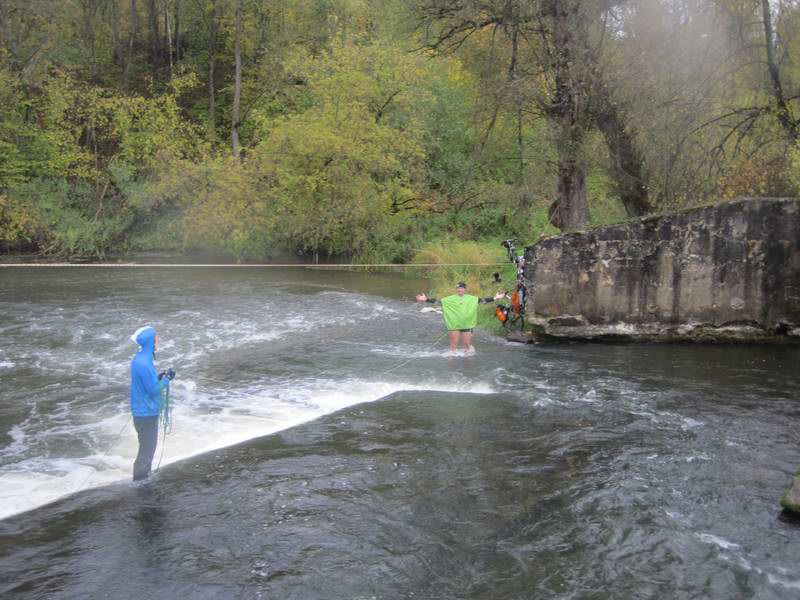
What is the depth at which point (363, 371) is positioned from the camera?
12.7m

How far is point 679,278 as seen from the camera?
47.5 feet

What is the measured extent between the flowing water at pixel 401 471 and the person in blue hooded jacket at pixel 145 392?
1.83 ft

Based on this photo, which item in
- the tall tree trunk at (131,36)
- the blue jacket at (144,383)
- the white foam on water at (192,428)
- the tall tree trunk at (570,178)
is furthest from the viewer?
the tall tree trunk at (131,36)

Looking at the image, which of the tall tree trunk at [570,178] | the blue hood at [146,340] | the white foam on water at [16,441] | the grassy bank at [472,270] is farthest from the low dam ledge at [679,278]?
the white foam on water at [16,441]

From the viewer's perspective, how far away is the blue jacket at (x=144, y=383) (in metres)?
7.82

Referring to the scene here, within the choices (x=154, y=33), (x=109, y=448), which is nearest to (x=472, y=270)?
(x=109, y=448)

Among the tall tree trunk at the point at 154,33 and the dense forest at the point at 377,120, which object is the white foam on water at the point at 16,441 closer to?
the dense forest at the point at 377,120

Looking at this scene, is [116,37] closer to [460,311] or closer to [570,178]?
[570,178]

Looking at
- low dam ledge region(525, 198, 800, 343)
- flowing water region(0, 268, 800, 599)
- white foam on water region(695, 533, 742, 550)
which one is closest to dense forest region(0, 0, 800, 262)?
low dam ledge region(525, 198, 800, 343)

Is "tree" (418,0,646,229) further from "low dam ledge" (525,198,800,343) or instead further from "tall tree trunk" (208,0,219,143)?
"tall tree trunk" (208,0,219,143)

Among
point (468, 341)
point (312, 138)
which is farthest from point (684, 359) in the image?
point (312, 138)

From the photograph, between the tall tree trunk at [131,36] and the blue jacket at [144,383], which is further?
the tall tree trunk at [131,36]

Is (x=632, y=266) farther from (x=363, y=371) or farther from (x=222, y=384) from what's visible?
(x=222, y=384)

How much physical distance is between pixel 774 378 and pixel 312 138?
1974cm
